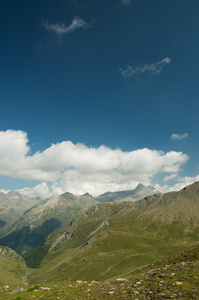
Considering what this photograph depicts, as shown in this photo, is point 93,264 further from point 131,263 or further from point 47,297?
point 47,297

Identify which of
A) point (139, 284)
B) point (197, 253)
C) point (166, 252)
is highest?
point (139, 284)

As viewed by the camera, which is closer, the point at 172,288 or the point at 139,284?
the point at 172,288

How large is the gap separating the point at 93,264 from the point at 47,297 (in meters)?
180

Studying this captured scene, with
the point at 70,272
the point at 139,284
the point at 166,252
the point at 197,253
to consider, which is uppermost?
the point at 139,284

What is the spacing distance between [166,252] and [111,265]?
48.2m

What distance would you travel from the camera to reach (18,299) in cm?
1600

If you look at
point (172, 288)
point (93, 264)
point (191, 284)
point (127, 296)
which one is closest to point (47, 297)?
point (127, 296)

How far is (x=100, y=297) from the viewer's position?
542 inches

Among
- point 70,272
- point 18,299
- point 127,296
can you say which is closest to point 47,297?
point 18,299

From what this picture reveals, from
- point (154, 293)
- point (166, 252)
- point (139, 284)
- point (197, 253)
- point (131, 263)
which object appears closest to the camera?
point (154, 293)

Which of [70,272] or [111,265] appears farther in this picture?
[70,272]

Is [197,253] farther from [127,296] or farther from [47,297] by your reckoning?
[47,297]

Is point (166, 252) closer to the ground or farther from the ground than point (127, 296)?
closer to the ground

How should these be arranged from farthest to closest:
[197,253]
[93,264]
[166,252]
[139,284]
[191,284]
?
[93,264]
[166,252]
[197,253]
[139,284]
[191,284]
